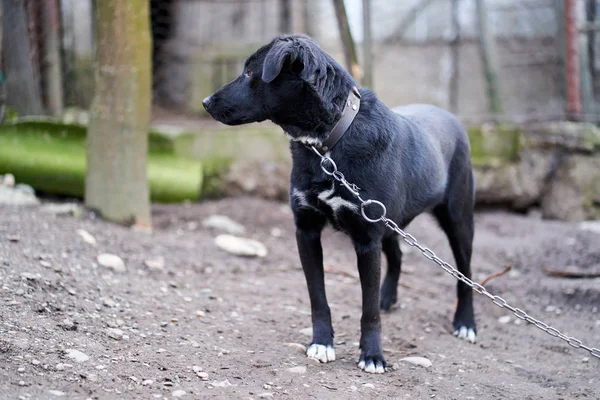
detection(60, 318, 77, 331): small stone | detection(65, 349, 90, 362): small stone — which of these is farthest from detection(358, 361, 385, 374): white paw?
detection(60, 318, 77, 331): small stone

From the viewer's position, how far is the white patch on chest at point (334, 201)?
323 cm

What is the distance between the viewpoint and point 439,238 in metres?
6.41

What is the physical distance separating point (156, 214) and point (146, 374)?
3397mm

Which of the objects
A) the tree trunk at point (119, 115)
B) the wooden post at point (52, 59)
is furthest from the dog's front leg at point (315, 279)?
the wooden post at point (52, 59)

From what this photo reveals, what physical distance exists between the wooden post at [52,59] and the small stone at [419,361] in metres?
4.73

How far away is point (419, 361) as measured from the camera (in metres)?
3.47

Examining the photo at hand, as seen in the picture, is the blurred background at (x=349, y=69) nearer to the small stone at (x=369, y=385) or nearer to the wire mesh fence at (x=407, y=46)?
the wire mesh fence at (x=407, y=46)

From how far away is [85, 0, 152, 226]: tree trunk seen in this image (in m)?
5.13

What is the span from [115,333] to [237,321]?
31.8 inches

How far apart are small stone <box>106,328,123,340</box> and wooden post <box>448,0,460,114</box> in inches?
222

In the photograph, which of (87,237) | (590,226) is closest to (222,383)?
(87,237)

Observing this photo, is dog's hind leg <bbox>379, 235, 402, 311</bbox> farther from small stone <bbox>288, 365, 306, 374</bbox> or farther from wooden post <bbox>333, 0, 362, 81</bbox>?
wooden post <bbox>333, 0, 362, 81</bbox>

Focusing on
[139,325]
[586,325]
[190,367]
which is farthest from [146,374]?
[586,325]

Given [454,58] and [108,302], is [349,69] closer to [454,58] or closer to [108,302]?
[454,58]
